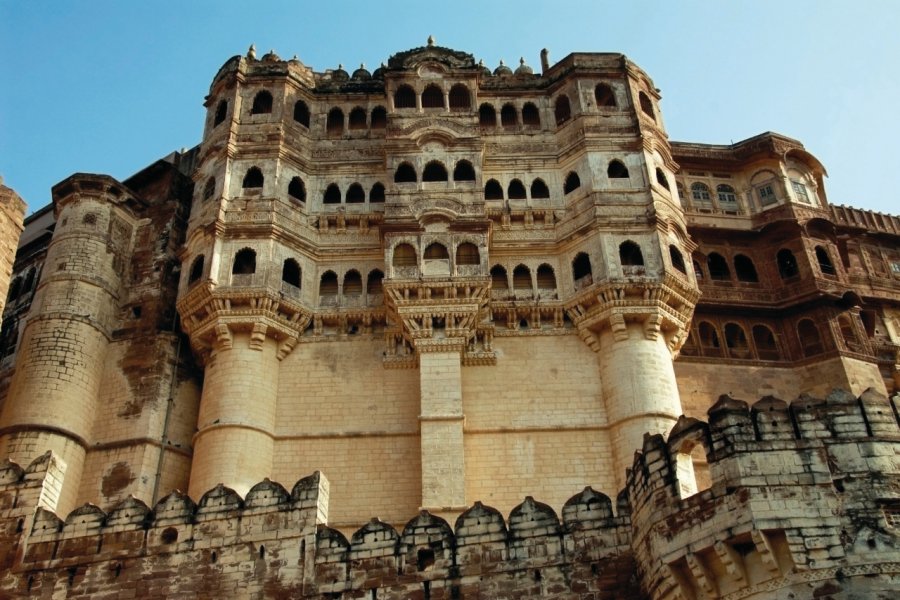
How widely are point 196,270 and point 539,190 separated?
360 inches

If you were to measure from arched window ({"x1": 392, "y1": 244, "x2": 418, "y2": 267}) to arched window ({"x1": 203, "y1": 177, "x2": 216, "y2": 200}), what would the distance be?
551 centimetres

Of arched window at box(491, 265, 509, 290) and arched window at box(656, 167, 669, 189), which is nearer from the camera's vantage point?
arched window at box(491, 265, 509, 290)

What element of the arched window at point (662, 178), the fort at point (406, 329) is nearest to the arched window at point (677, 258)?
the fort at point (406, 329)

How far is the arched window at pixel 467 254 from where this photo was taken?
24.2 m

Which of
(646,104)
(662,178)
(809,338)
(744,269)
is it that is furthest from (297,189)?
(809,338)

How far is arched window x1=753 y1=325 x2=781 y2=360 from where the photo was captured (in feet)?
92.5

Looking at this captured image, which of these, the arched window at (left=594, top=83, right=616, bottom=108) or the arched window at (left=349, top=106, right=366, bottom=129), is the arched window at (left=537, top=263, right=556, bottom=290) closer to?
the arched window at (left=594, top=83, right=616, bottom=108)

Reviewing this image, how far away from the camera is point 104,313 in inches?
992

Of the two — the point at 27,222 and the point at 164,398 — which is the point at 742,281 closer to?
the point at 164,398

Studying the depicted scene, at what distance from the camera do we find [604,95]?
28438mm

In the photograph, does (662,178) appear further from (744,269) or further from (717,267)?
(744,269)

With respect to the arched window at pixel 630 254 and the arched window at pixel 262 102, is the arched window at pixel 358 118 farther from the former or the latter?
the arched window at pixel 630 254

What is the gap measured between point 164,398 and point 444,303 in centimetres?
695

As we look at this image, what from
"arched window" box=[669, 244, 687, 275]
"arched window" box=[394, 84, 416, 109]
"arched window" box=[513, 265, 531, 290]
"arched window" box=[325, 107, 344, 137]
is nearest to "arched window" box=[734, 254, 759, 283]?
"arched window" box=[669, 244, 687, 275]
